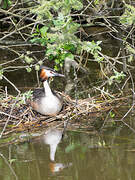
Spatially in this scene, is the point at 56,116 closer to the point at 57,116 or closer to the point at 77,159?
the point at 57,116

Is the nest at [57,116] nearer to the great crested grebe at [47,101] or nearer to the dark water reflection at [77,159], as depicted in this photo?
the great crested grebe at [47,101]

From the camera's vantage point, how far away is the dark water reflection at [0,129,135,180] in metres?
4.16

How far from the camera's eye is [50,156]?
182 inches

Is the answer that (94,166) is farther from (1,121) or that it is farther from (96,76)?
(96,76)

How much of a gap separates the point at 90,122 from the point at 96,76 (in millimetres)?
2309

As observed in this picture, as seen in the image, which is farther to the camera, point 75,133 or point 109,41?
point 109,41

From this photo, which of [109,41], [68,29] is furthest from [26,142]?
[109,41]

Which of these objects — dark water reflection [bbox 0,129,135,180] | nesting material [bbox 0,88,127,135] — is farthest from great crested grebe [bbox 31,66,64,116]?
dark water reflection [bbox 0,129,135,180]

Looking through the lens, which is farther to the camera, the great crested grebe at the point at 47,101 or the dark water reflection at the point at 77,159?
the great crested grebe at the point at 47,101

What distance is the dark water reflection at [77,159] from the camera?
164 inches

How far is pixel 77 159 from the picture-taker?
452 cm

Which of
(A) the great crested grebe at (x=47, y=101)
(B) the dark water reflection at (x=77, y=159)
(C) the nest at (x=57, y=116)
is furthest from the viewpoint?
(A) the great crested grebe at (x=47, y=101)

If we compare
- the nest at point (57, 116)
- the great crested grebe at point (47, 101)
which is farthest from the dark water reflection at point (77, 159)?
the great crested grebe at point (47, 101)

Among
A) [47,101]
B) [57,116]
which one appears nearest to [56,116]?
[57,116]
